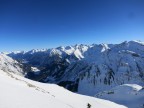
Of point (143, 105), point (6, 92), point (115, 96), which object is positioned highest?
point (115, 96)

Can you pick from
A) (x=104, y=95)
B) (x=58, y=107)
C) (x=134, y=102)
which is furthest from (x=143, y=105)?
(x=58, y=107)

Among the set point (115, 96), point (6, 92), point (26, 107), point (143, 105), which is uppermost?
point (115, 96)

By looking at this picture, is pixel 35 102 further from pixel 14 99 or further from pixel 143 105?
pixel 143 105

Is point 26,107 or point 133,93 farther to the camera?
point 133,93

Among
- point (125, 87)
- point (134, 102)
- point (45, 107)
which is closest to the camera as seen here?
point (45, 107)

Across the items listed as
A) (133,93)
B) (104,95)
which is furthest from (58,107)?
(104,95)

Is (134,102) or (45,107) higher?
(134,102)

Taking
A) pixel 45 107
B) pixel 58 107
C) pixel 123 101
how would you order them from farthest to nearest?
pixel 123 101 → pixel 58 107 → pixel 45 107

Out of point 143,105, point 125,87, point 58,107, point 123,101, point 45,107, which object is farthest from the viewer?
point 125,87

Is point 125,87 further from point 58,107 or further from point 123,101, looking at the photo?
point 58,107
